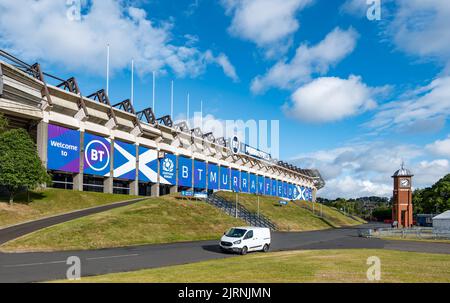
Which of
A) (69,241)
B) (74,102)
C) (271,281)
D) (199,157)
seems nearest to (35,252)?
(69,241)

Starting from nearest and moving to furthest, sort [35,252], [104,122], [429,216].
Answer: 1. [35,252]
2. [104,122]
3. [429,216]

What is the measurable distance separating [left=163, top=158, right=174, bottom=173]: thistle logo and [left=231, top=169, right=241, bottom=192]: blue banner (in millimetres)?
25931

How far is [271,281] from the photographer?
1370 centimetres

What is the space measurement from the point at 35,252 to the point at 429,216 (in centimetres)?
9975

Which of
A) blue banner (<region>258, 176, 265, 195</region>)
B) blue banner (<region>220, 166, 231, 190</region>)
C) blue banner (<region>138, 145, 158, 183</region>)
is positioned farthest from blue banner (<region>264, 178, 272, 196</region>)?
blue banner (<region>138, 145, 158, 183</region>)

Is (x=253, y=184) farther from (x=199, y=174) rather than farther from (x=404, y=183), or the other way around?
(x=404, y=183)

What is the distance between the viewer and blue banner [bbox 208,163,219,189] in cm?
8681

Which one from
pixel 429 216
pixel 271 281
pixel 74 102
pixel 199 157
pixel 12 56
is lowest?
pixel 429 216

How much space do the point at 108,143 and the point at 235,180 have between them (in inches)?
1776

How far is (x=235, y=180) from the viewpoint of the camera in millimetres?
98000

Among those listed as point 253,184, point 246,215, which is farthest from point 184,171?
point 253,184

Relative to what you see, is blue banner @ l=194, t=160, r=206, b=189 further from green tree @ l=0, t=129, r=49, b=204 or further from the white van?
the white van

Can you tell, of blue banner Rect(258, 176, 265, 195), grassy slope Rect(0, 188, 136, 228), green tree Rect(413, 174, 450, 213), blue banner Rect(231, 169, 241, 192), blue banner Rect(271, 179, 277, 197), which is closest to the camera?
grassy slope Rect(0, 188, 136, 228)
